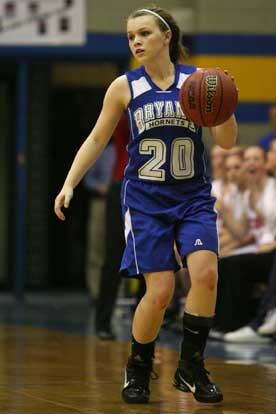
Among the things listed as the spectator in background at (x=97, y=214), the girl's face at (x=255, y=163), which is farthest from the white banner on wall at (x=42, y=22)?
the girl's face at (x=255, y=163)

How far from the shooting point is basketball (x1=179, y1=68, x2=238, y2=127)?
20.3 ft

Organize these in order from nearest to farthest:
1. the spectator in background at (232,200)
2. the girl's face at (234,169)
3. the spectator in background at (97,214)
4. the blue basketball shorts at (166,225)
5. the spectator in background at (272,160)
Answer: the blue basketball shorts at (166,225) < the spectator in background at (272,160) < the spectator in background at (232,200) < the girl's face at (234,169) < the spectator in background at (97,214)

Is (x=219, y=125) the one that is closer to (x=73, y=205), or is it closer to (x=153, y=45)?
(x=153, y=45)

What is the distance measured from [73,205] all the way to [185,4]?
3371 millimetres

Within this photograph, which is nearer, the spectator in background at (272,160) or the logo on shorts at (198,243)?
the logo on shorts at (198,243)

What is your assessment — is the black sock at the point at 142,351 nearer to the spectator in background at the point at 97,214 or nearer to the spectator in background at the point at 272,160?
the spectator in background at the point at 272,160

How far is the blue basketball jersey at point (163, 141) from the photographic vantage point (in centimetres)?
640

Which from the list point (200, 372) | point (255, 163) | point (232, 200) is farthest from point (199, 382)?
point (232, 200)

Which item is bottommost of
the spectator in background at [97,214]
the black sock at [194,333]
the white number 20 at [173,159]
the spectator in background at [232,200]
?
the spectator in background at [97,214]

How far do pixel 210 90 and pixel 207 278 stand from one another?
3.04 ft

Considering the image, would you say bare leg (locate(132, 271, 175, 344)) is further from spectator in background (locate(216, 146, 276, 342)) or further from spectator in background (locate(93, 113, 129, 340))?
spectator in background (locate(216, 146, 276, 342))

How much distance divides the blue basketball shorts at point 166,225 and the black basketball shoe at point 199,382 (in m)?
0.49

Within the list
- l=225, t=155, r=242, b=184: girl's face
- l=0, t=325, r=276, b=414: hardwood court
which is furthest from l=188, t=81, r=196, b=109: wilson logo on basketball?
l=225, t=155, r=242, b=184: girl's face

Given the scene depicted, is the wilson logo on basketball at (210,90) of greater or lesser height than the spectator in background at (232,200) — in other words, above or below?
above
